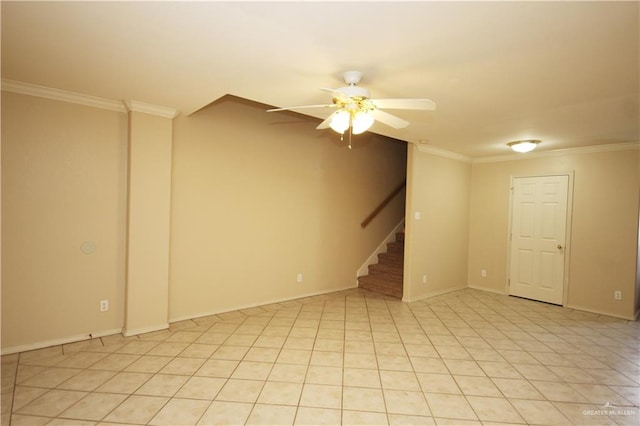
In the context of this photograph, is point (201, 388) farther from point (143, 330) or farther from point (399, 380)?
point (399, 380)

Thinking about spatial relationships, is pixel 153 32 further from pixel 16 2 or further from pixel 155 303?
pixel 155 303

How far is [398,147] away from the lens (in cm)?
615

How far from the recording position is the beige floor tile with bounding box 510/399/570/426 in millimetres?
1971

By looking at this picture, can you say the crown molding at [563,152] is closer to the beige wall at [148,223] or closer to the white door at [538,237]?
the white door at [538,237]

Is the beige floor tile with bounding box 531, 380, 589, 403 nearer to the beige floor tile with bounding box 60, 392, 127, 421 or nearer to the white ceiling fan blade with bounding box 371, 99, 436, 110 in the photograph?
the white ceiling fan blade with bounding box 371, 99, 436, 110

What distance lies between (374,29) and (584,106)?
7.79ft

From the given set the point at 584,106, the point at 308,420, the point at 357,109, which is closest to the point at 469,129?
the point at 584,106

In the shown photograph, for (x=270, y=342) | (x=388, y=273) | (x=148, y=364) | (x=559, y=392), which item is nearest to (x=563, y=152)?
(x=388, y=273)

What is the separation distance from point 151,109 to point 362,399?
3.25 metres

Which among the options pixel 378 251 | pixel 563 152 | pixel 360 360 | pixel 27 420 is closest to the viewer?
pixel 27 420

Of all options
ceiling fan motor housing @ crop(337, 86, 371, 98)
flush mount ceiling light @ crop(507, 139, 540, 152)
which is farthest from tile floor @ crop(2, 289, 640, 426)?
flush mount ceiling light @ crop(507, 139, 540, 152)

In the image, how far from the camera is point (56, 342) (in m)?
2.80

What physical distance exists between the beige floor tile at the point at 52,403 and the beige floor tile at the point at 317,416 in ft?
4.98

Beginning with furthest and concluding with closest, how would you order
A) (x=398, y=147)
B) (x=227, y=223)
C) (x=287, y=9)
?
(x=398, y=147)
(x=227, y=223)
(x=287, y=9)
